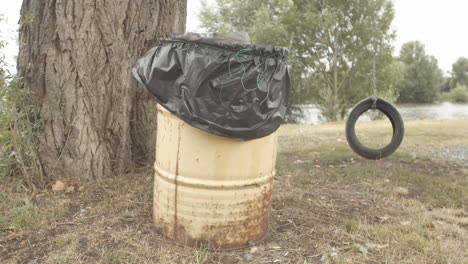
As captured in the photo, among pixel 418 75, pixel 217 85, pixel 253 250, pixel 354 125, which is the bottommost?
pixel 253 250

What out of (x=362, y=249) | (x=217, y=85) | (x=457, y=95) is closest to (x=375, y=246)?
(x=362, y=249)

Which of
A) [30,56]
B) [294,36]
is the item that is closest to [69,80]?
[30,56]

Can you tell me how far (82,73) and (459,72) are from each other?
234ft

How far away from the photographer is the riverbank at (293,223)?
7.98 ft

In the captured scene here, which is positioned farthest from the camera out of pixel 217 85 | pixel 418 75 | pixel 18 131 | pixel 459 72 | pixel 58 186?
pixel 459 72

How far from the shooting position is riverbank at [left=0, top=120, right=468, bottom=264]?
2.43 m

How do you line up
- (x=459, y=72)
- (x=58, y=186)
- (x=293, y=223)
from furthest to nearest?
1. (x=459, y=72)
2. (x=58, y=186)
3. (x=293, y=223)

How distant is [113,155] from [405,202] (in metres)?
2.92

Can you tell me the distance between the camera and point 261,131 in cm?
236

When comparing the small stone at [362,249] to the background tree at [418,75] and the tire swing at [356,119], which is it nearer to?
the tire swing at [356,119]

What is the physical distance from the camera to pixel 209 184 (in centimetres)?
242

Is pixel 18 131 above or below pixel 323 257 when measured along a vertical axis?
above

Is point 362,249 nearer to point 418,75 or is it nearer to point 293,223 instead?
point 293,223

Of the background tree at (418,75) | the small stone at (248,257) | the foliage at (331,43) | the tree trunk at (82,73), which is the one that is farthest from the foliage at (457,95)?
the small stone at (248,257)
